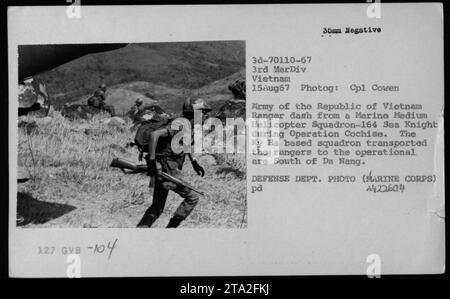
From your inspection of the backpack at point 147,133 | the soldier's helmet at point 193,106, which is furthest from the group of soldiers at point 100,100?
the soldier's helmet at point 193,106

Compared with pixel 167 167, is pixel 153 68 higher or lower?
higher

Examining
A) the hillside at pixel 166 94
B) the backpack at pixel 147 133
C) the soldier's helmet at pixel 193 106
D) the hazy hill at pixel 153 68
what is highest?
the hazy hill at pixel 153 68

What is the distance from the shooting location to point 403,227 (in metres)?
2.33

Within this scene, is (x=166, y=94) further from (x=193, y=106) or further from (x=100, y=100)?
(x=100, y=100)

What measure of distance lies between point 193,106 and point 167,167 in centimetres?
30

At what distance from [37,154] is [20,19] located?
613 mm

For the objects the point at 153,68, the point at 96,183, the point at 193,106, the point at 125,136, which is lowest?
the point at 96,183

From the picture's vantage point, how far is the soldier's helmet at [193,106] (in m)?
2.36

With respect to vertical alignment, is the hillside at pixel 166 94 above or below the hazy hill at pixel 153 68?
below

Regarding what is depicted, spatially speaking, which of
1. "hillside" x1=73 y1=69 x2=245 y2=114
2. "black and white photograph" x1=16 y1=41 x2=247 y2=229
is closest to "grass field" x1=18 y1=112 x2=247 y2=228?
"black and white photograph" x1=16 y1=41 x2=247 y2=229

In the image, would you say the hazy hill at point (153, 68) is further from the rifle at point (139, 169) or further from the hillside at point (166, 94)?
the rifle at point (139, 169)

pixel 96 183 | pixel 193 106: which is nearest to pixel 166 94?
pixel 193 106

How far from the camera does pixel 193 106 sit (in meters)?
2.36
